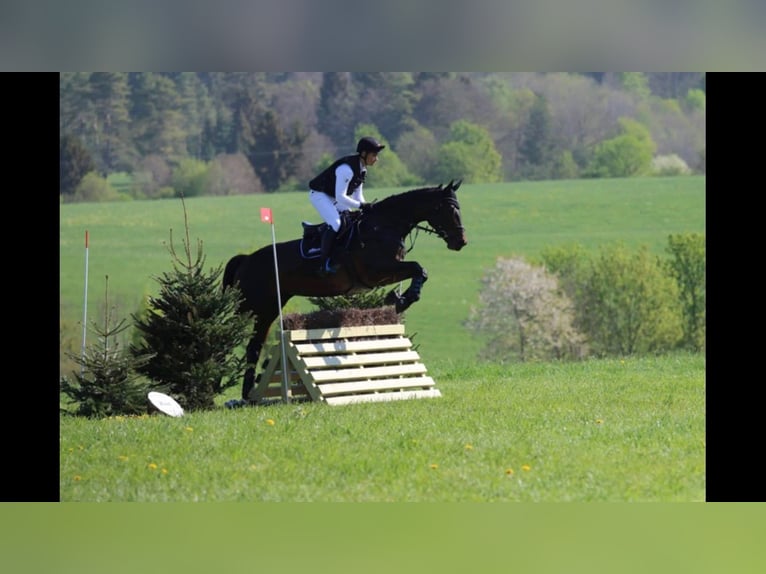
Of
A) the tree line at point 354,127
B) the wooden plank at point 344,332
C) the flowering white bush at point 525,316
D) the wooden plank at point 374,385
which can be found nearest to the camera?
the wooden plank at point 374,385

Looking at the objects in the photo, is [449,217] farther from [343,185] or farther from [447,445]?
[447,445]

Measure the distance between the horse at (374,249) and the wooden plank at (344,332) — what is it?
0.20 meters

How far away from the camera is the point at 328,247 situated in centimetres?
1104

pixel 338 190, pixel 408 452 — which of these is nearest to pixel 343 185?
pixel 338 190

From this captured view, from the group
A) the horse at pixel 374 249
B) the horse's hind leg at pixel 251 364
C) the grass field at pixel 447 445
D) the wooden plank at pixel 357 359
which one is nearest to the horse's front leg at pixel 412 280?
the horse at pixel 374 249

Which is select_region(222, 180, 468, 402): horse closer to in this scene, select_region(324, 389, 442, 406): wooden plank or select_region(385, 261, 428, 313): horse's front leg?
select_region(385, 261, 428, 313): horse's front leg

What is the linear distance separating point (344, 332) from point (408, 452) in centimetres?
269

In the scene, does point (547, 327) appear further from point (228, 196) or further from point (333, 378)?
point (333, 378)

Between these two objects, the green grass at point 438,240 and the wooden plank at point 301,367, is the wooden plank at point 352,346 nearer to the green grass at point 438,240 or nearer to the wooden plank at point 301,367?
the wooden plank at point 301,367

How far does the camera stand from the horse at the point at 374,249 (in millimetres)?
10953

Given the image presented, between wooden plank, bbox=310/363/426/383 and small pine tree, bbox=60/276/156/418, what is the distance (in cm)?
144

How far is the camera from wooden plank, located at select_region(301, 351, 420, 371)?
10781 millimetres

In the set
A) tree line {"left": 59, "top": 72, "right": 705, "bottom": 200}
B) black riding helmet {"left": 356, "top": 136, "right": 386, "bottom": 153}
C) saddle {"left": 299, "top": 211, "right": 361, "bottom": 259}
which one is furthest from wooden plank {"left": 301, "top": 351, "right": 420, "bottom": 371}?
tree line {"left": 59, "top": 72, "right": 705, "bottom": 200}
